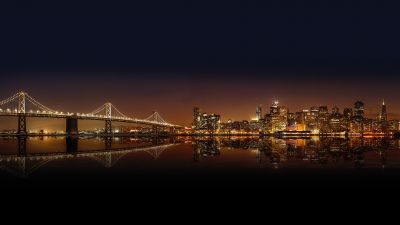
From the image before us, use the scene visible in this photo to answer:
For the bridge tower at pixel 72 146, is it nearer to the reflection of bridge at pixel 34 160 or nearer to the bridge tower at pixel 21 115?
the reflection of bridge at pixel 34 160

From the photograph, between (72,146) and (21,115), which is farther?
(21,115)

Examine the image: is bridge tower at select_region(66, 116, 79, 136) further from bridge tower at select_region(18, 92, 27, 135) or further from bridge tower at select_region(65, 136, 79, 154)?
bridge tower at select_region(65, 136, 79, 154)

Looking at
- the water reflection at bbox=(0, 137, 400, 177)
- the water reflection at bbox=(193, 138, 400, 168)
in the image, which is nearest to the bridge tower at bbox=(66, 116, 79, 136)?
the water reflection at bbox=(0, 137, 400, 177)

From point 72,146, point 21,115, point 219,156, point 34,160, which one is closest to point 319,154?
point 219,156

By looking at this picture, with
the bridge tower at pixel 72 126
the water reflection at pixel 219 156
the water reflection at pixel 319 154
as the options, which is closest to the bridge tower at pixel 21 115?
the bridge tower at pixel 72 126

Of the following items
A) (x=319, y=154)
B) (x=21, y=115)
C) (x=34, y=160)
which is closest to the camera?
(x=34, y=160)

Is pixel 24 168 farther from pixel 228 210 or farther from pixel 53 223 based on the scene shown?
pixel 228 210

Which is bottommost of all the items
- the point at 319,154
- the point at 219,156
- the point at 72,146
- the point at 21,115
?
the point at 319,154

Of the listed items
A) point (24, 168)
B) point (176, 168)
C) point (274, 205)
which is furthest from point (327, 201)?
point (24, 168)

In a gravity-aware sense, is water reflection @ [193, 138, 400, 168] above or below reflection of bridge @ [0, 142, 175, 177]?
below

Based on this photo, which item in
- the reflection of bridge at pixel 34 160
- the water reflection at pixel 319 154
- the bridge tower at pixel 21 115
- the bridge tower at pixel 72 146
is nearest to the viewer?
the reflection of bridge at pixel 34 160

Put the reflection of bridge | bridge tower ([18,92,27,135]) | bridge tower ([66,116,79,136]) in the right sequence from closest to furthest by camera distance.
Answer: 1. the reflection of bridge
2. bridge tower ([18,92,27,135])
3. bridge tower ([66,116,79,136])

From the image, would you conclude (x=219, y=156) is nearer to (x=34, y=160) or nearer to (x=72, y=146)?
(x=34, y=160)

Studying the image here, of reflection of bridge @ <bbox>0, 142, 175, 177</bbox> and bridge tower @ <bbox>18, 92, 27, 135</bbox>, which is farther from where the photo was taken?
bridge tower @ <bbox>18, 92, 27, 135</bbox>
